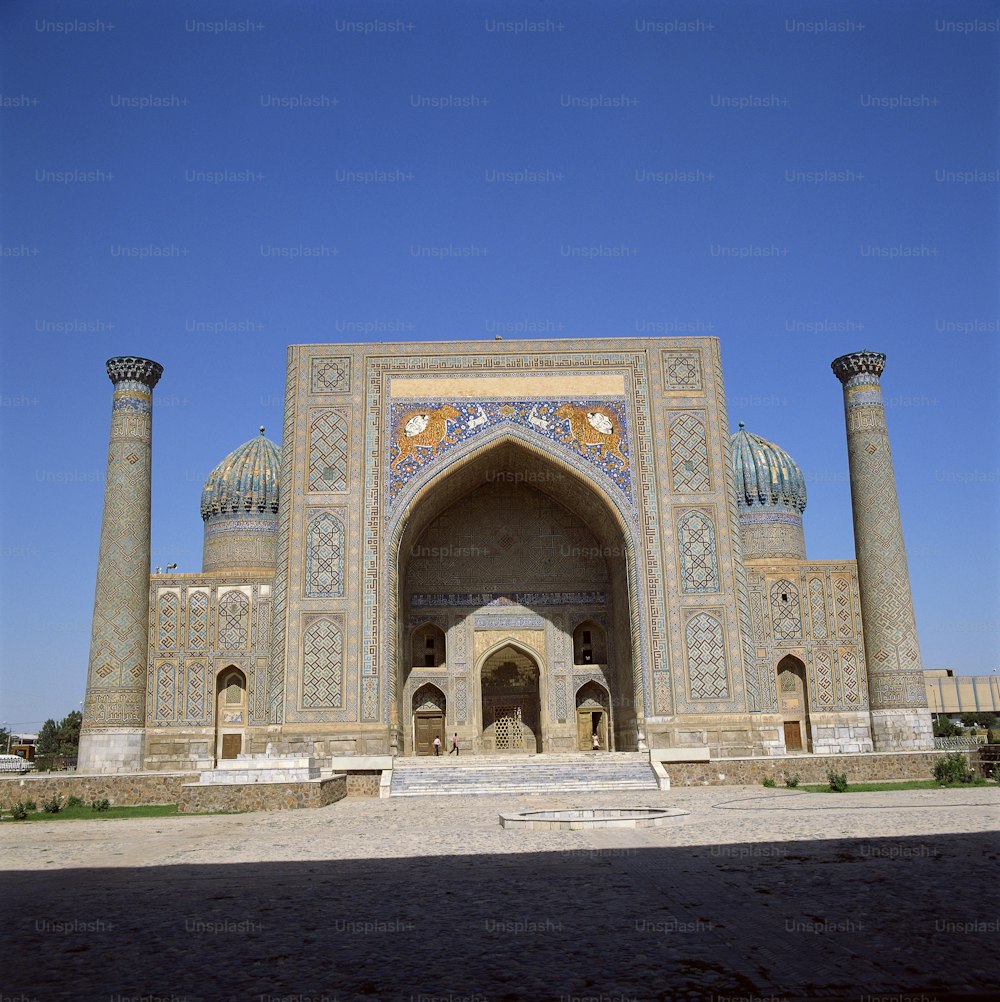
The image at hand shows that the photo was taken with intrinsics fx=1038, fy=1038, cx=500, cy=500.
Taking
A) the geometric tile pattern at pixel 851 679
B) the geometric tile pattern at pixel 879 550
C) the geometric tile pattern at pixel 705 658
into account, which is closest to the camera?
the geometric tile pattern at pixel 705 658

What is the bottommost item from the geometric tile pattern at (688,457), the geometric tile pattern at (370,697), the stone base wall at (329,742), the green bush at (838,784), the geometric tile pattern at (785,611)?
the green bush at (838,784)

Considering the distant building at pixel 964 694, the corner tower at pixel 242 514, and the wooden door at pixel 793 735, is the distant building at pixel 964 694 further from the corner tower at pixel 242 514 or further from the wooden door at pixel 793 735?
the corner tower at pixel 242 514

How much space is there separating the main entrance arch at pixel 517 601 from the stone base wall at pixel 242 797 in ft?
20.0

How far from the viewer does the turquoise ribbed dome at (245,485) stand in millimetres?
20516

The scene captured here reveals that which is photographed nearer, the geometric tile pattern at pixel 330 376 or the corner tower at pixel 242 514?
the geometric tile pattern at pixel 330 376

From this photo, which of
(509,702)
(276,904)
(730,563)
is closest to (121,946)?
(276,904)

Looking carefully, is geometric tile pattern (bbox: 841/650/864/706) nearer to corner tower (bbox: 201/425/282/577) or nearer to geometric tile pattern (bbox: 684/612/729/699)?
geometric tile pattern (bbox: 684/612/729/699)

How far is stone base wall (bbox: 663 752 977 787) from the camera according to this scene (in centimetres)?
1244

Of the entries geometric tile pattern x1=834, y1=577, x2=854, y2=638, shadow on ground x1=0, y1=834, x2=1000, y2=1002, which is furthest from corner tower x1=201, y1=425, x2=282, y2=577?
shadow on ground x1=0, y1=834, x2=1000, y2=1002

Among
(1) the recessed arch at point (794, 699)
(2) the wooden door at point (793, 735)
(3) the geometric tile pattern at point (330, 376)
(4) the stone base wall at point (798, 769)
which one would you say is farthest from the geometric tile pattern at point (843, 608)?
(3) the geometric tile pattern at point (330, 376)

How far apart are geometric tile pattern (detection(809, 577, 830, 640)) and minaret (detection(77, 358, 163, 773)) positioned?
1116 cm

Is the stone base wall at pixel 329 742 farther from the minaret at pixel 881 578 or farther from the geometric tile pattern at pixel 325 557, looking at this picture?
the minaret at pixel 881 578

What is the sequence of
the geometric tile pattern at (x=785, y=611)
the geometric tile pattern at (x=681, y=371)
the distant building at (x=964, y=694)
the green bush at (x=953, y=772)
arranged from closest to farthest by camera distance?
the green bush at (x=953, y=772) → the geometric tile pattern at (x=681, y=371) → the geometric tile pattern at (x=785, y=611) → the distant building at (x=964, y=694)

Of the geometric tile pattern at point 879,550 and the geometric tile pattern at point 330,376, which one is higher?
the geometric tile pattern at point 330,376
